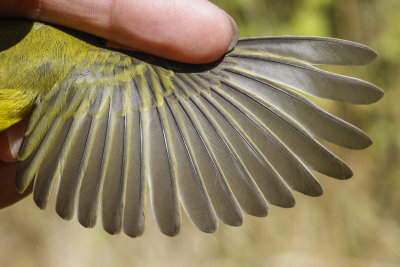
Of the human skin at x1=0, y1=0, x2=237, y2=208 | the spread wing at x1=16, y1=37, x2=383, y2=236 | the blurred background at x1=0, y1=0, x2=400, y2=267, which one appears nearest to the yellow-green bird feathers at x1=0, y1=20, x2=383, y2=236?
the spread wing at x1=16, y1=37, x2=383, y2=236

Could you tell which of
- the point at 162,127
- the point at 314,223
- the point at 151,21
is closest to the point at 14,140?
the point at 162,127

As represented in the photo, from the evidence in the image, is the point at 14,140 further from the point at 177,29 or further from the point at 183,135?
the point at 177,29

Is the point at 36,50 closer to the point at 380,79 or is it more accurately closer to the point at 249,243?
the point at 249,243

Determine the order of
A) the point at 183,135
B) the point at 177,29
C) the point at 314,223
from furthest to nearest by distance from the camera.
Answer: the point at 314,223
the point at 177,29
the point at 183,135

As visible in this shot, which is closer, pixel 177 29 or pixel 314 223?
pixel 177 29

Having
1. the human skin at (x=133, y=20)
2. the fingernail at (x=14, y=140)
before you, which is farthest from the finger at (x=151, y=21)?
the fingernail at (x=14, y=140)

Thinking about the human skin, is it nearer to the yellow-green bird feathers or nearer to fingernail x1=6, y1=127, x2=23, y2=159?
fingernail x1=6, y1=127, x2=23, y2=159

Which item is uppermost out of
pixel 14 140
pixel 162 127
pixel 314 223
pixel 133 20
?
pixel 133 20
